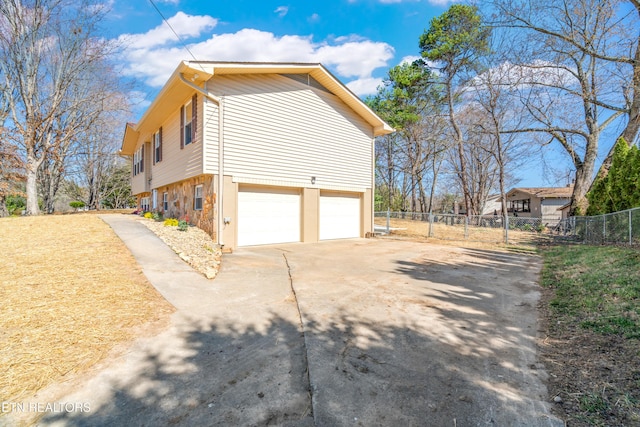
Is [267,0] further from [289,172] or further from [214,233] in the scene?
[214,233]

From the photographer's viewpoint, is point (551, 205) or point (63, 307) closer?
point (63, 307)

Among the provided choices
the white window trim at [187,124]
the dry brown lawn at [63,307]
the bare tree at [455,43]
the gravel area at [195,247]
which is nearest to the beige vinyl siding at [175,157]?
the white window trim at [187,124]

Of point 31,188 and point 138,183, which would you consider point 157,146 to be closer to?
point 138,183

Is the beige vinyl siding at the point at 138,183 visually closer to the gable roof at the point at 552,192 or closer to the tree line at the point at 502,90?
the tree line at the point at 502,90

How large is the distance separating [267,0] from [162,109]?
17.6 feet

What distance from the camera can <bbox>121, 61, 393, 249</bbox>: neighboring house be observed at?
8.79 m

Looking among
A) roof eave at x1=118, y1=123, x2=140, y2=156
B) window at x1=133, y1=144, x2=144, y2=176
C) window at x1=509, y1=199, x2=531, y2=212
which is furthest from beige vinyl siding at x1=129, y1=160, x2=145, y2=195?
window at x1=509, y1=199, x2=531, y2=212

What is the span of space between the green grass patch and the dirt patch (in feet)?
0.97

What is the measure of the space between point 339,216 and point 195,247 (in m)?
6.38

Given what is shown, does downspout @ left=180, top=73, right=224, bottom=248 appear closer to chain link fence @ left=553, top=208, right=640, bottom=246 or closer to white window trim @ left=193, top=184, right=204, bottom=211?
white window trim @ left=193, top=184, right=204, bottom=211

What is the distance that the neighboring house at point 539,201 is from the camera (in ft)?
107

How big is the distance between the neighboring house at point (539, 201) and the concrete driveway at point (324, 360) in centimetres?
3369

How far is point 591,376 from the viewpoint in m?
2.51

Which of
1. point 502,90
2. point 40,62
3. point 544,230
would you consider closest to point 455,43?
point 502,90
